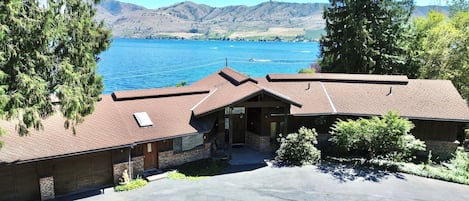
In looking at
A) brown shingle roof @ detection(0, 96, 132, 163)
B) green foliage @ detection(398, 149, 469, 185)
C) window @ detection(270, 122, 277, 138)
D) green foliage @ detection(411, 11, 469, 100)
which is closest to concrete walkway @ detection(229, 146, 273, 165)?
window @ detection(270, 122, 277, 138)

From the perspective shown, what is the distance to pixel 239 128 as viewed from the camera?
2250 centimetres

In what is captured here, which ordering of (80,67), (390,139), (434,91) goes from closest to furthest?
(80,67), (390,139), (434,91)

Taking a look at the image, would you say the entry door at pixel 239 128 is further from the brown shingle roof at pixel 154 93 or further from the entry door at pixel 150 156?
the entry door at pixel 150 156

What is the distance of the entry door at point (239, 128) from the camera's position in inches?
878

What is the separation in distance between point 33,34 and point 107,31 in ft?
10.9

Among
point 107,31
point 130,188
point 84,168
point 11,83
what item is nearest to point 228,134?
point 130,188

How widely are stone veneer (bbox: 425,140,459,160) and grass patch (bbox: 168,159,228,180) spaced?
1335 cm

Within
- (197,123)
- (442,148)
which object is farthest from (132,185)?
(442,148)

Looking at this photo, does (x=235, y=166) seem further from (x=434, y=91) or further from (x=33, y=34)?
(x=434, y=91)

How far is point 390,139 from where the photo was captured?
61.5 ft

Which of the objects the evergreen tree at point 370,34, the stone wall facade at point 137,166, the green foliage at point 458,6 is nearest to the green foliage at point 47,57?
the stone wall facade at point 137,166

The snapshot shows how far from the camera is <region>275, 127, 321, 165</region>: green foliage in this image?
19.3m

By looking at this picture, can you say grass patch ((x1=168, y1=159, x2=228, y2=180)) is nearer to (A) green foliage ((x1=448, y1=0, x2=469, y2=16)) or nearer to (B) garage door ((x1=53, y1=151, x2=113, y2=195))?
(B) garage door ((x1=53, y1=151, x2=113, y2=195))

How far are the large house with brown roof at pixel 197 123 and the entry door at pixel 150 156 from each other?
2.1 inches
